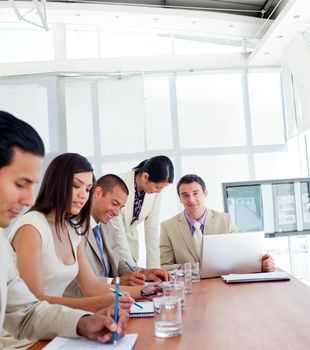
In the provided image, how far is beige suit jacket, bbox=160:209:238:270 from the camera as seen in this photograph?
8.55 feet

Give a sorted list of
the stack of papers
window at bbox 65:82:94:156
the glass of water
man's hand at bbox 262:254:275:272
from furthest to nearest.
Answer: window at bbox 65:82:94:156
man's hand at bbox 262:254:275:272
the stack of papers
the glass of water

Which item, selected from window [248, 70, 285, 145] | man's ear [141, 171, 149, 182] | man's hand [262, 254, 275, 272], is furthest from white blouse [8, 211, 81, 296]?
window [248, 70, 285, 145]

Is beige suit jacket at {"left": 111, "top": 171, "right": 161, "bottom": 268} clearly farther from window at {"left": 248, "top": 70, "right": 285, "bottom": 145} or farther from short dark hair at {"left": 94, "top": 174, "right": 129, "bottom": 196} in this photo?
window at {"left": 248, "top": 70, "right": 285, "bottom": 145}

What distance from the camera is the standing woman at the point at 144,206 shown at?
258cm

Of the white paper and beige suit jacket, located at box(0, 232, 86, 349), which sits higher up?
beige suit jacket, located at box(0, 232, 86, 349)

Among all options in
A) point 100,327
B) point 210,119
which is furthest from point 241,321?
point 210,119

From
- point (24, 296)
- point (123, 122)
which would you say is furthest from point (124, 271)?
point (123, 122)

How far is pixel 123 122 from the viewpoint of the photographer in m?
4.91

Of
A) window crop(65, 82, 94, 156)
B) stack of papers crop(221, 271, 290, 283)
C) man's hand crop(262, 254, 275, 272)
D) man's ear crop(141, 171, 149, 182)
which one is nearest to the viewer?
stack of papers crop(221, 271, 290, 283)

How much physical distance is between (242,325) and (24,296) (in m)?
0.66

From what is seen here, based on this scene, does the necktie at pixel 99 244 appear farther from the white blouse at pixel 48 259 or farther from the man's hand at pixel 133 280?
the white blouse at pixel 48 259

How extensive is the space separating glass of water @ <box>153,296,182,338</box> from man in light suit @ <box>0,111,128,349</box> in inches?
4.2

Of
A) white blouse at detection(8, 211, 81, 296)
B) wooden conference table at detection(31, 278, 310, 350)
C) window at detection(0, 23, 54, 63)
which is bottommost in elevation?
wooden conference table at detection(31, 278, 310, 350)

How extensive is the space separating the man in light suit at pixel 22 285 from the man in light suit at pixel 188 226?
4.78 ft
